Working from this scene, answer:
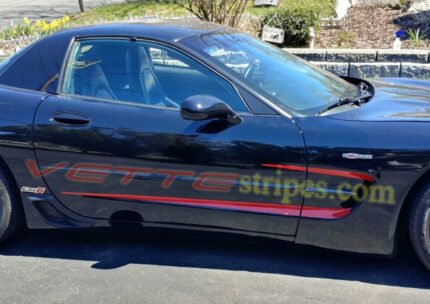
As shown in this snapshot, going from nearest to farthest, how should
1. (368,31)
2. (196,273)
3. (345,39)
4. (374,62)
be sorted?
(196,273)
(374,62)
(345,39)
(368,31)

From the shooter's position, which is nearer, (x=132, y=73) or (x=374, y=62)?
(x=132, y=73)

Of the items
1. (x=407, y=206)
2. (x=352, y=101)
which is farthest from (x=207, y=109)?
(x=407, y=206)

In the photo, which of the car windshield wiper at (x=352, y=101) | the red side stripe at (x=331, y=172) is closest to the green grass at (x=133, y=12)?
the car windshield wiper at (x=352, y=101)

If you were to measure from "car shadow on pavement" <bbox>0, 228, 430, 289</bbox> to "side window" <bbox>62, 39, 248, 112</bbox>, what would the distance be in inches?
33.8

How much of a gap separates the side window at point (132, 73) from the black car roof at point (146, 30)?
0.06 metres

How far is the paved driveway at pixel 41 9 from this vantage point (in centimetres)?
1775

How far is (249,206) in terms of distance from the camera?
9.90 ft

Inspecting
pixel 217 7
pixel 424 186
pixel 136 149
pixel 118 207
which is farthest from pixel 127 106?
pixel 217 7

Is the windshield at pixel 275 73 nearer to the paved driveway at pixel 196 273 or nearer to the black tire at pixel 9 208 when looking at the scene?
the paved driveway at pixel 196 273

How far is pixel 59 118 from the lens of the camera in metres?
3.26

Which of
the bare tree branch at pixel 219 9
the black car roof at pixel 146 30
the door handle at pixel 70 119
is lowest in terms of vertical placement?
the door handle at pixel 70 119

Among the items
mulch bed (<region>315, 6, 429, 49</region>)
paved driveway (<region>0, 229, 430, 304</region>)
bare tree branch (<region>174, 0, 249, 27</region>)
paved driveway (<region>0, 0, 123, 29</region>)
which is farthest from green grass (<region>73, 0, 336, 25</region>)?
paved driveway (<region>0, 229, 430, 304</region>)

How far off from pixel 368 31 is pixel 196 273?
6.62 metres

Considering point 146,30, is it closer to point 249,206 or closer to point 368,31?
point 249,206
